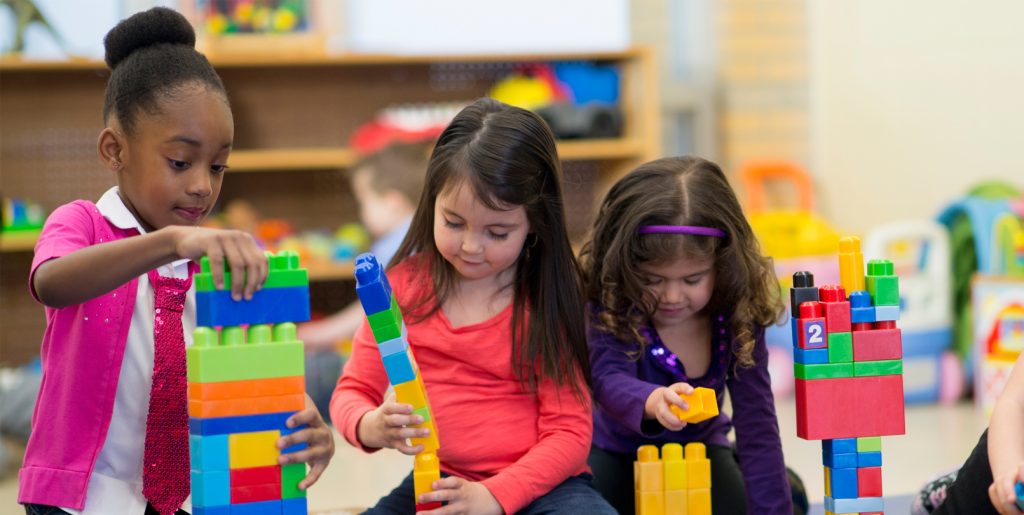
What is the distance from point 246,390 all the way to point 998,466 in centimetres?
97

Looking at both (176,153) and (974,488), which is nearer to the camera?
(176,153)

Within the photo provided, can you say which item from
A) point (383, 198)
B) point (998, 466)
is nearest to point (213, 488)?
point (998, 466)

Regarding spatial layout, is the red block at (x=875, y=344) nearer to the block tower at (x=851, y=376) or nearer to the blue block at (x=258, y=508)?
the block tower at (x=851, y=376)

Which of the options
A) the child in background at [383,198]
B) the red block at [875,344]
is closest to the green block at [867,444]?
the red block at [875,344]

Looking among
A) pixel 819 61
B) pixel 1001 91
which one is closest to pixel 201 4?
pixel 819 61

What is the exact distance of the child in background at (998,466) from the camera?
4.67ft

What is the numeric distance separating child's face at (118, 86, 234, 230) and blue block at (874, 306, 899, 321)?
35.8 inches

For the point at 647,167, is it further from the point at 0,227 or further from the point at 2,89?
the point at 2,89

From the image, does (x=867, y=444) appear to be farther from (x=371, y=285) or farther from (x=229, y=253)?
(x=229, y=253)

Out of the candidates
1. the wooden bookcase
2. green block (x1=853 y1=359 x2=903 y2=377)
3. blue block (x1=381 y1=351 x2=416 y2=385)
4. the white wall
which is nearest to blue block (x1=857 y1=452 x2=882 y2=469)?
green block (x1=853 y1=359 x2=903 y2=377)

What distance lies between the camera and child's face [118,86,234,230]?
1.46 metres

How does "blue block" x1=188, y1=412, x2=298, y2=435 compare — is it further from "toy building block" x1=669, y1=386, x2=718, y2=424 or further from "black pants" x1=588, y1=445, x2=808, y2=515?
"black pants" x1=588, y1=445, x2=808, y2=515

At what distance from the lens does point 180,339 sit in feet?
4.83

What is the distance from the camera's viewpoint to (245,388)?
129 cm
